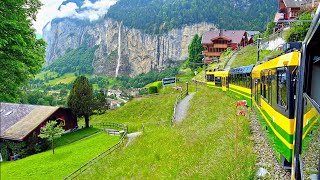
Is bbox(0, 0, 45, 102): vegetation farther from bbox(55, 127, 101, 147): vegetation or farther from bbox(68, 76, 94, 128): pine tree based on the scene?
bbox(68, 76, 94, 128): pine tree

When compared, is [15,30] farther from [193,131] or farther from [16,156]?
[16,156]

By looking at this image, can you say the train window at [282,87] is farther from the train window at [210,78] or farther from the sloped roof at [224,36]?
the sloped roof at [224,36]

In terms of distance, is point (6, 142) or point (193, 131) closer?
point (193, 131)

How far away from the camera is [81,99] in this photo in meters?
38.7

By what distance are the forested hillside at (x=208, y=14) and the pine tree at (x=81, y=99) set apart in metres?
107

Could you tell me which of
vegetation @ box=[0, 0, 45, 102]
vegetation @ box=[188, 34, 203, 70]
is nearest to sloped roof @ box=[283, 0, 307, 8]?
vegetation @ box=[188, 34, 203, 70]

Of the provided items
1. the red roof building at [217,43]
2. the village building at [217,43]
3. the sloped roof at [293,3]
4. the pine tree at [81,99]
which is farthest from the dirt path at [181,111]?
the red roof building at [217,43]

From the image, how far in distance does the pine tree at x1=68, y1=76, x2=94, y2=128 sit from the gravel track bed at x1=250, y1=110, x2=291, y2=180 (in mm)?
27764

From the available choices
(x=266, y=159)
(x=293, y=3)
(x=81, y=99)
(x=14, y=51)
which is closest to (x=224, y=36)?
(x=293, y=3)

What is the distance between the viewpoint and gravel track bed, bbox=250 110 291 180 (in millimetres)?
8504

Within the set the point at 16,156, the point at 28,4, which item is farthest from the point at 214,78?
the point at 28,4

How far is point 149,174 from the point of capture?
13.2 metres

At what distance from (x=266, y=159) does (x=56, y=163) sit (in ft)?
61.0

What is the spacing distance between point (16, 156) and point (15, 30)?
2462 cm
